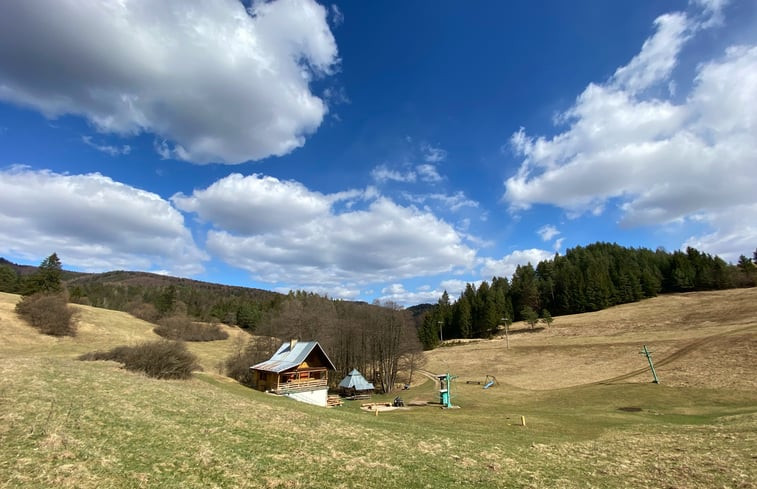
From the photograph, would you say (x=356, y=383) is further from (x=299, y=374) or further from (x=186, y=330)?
(x=186, y=330)

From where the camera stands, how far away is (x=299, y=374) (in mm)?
42062

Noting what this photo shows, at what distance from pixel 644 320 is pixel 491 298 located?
4397cm

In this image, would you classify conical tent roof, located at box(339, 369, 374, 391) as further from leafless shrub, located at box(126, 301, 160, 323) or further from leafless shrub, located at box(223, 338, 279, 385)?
leafless shrub, located at box(126, 301, 160, 323)

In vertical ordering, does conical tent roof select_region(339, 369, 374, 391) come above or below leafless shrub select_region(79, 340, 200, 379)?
below

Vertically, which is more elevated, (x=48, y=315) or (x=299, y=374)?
(x=48, y=315)

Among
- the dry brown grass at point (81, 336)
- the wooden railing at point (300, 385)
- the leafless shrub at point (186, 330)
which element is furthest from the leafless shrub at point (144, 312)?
the wooden railing at point (300, 385)

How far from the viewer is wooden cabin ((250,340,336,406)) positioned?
132ft

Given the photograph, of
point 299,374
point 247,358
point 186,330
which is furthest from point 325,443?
point 186,330

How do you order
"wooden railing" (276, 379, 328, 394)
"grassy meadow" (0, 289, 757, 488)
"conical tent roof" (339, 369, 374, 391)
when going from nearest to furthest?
"grassy meadow" (0, 289, 757, 488), "wooden railing" (276, 379, 328, 394), "conical tent roof" (339, 369, 374, 391)

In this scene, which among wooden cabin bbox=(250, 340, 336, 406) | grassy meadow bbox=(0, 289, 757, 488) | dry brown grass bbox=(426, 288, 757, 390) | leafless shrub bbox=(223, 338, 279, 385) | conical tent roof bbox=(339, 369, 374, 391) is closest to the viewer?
grassy meadow bbox=(0, 289, 757, 488)

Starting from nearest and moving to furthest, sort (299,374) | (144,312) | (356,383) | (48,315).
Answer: (299,374) < (356,383) < (48,315) < (144,312)

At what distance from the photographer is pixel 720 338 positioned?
49.5m

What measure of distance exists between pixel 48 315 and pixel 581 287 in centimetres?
12473

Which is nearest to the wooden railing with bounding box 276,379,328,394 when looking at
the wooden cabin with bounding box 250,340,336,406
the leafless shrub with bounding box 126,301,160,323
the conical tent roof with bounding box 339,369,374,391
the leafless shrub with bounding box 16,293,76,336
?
the wooden cabin with bounding box 250,340,336,406
